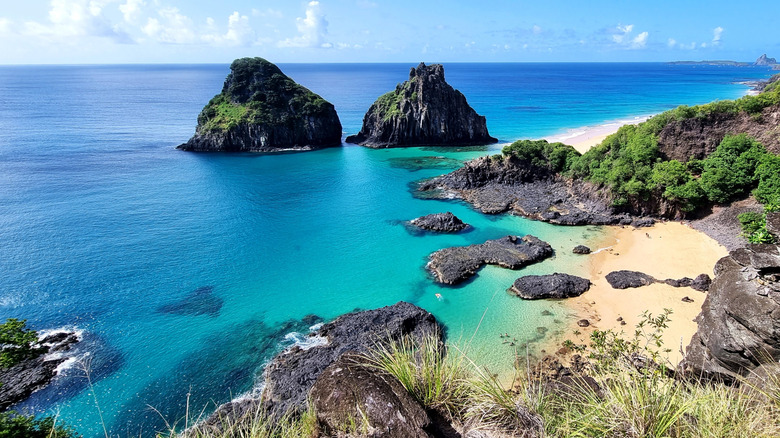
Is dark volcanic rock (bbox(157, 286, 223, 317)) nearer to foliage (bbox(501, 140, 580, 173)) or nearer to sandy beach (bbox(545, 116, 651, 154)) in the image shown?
foliage (bbox(501, 140, 580, 173))

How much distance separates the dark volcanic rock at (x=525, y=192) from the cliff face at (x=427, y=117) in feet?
87.8

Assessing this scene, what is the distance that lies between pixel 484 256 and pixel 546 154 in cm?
2559

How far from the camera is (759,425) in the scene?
6.68 m

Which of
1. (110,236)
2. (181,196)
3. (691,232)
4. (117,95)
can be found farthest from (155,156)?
(117,95)

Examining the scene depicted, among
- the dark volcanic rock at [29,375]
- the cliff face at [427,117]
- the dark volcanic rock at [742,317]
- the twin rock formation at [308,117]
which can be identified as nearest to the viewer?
the dark volcanic rock at [742,317]

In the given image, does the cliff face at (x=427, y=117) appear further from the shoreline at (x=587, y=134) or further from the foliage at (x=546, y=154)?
the foliage at (x=546, y=154)

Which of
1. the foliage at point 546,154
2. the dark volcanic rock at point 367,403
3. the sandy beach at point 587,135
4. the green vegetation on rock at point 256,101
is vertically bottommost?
the sandy beach at point 587,135

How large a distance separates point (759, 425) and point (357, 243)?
33.0 meters

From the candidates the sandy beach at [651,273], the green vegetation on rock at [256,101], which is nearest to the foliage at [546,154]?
the sandy beach at [651,273]

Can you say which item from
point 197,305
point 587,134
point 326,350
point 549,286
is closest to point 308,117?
point 587,134

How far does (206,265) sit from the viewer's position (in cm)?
3328

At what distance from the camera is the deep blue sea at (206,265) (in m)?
21.8

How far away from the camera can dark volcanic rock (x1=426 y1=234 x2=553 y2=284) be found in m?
31.3

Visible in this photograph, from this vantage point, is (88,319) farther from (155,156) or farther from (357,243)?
(155,156)
